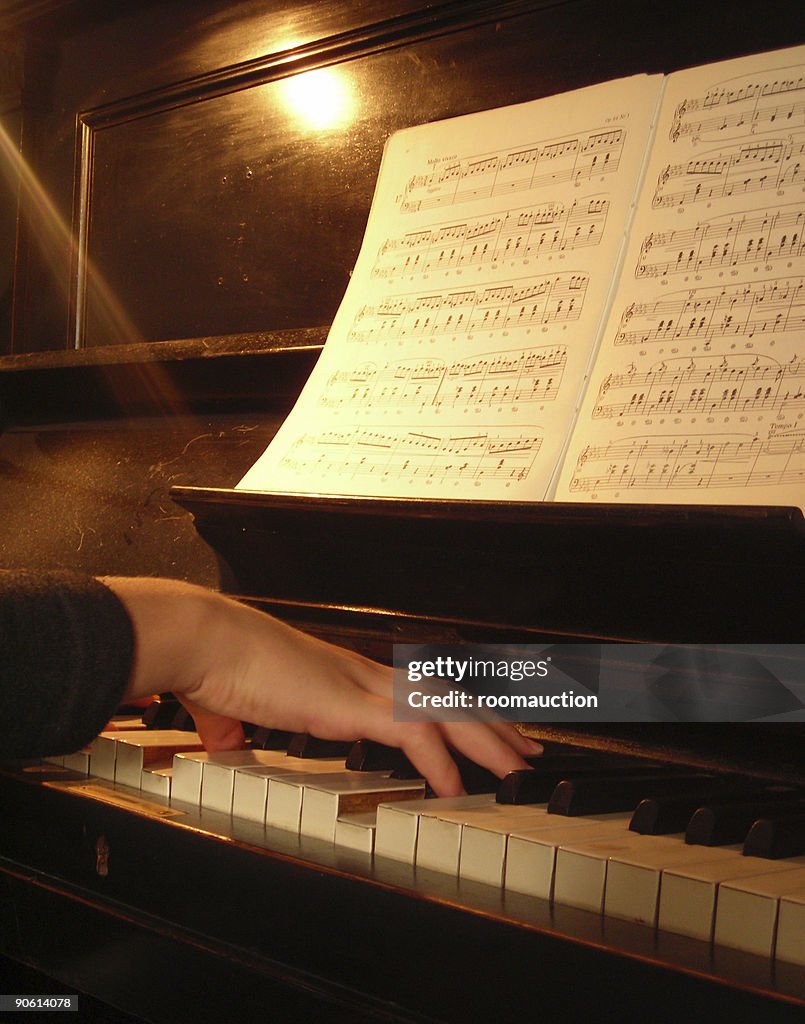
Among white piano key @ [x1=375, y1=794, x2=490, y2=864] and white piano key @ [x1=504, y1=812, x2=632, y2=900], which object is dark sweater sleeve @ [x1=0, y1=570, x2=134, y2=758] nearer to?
white piano key @ [x1=375, y1=794, x2=490, y2=864]

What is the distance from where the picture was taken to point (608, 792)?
1.05 metres

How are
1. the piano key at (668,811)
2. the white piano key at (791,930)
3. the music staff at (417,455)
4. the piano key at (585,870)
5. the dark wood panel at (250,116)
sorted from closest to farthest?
the white piano key at (791,930), the piano key at (585,870), the piano key at (668,811), the music staff at (417,455), the dark wood panel at (250,116)

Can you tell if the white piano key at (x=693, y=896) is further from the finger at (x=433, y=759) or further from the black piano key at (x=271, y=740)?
the black piano key at (x=271, y=740)

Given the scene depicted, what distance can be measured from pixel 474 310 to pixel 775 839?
0.86 m

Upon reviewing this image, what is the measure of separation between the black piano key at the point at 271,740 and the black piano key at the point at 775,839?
0.56 meters

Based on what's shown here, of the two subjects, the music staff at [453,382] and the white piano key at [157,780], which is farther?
the music staff at [453,382]

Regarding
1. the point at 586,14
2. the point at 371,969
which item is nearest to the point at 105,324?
the point at 586,14

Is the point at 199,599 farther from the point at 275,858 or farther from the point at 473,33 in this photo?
the point at 473,33

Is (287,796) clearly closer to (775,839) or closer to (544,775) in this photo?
(544,775)

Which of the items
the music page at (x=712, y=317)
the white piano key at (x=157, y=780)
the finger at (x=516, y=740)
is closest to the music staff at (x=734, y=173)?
the music page at (x=712, y=317)

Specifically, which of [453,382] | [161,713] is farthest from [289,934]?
[453,382]

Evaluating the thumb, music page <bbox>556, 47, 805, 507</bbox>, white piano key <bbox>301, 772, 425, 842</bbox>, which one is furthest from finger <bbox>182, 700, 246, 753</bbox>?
music page <bbox>556, 47, 805, 507</bbox>

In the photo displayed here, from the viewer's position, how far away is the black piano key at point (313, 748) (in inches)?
Answer: 49.0

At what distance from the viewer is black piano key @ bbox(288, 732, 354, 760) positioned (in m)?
1.24
